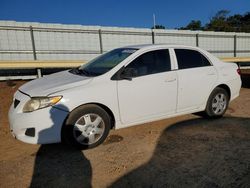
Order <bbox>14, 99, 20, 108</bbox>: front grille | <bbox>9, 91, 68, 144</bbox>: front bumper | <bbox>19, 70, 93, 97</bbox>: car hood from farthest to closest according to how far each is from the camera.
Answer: <bbox>14, 99, 20, 108</bbox>: front grille, <bbox>19, 70, 93, 97</bbox>: car hood, <bbox>9, 91, 68, 144</bbox>: front bumper

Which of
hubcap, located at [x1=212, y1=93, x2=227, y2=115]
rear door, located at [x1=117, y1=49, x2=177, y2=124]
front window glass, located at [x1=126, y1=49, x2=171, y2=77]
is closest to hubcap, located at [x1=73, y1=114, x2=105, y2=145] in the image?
rear door, located at [x1=117, y1=49, x2=177, y2=124]

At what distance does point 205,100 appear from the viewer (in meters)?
5.62

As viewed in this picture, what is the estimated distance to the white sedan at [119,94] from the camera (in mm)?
4012

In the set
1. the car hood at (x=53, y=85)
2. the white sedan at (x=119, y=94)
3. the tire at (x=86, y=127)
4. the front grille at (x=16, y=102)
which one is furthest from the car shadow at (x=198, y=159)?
the front grille at (x=16, y=102)

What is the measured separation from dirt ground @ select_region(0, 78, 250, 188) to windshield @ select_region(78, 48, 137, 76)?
1259mm

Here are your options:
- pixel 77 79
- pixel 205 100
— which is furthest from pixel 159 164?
pixel 205 100

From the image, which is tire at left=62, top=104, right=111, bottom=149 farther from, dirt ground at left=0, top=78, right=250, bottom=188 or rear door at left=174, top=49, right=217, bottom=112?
rear door at left=174, top=49, right=217, bottom=112

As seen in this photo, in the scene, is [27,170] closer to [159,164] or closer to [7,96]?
[159,164]

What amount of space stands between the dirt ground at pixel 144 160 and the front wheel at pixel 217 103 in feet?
1.31

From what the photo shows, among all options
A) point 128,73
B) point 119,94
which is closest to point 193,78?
point 128,73

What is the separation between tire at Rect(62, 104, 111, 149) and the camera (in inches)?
163

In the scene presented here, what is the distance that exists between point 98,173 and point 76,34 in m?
9.81

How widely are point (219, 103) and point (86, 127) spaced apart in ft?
10.4

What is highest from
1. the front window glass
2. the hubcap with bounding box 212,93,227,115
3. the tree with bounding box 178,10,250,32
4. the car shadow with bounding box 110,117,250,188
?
the tree with bounding box 178,10,250,32
